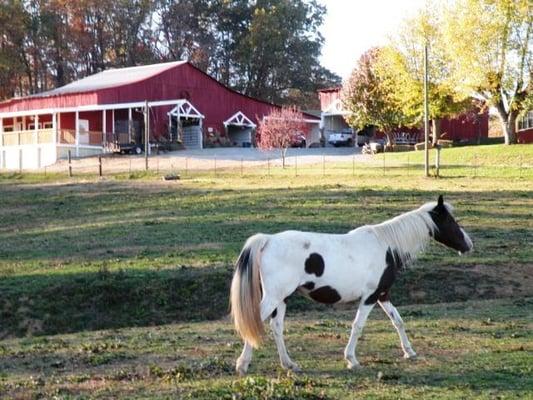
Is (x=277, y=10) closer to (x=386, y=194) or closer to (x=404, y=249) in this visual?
(x=386, y=194)

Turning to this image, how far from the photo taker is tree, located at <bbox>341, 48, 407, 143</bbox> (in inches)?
2425

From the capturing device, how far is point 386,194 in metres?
31.2

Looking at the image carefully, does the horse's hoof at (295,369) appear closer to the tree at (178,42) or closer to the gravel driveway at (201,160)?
the gravel driveway at (201,160)

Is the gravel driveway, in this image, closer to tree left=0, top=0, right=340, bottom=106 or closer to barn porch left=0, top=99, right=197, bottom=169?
barn porch left=0, top=99, right=197, bottom=169

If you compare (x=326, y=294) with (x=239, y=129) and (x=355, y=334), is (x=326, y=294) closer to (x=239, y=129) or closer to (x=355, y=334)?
(x=355, y=334)

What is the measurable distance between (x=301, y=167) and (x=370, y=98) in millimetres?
17836

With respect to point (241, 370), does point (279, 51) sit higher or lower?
higher

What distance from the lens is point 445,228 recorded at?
9867 mm

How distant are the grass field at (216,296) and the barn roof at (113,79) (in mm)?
29391

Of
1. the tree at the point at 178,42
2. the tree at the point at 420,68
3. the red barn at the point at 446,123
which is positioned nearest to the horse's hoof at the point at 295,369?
the tree at the point at 420,68

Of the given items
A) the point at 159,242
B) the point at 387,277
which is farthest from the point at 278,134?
the point at 387,277

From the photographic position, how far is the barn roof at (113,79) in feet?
214

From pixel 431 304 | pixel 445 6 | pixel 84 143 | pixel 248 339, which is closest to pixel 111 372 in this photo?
pixel 248 339

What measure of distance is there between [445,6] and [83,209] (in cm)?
3428
